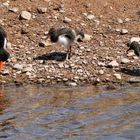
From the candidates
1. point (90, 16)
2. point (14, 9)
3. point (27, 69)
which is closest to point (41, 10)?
point (14, 9)

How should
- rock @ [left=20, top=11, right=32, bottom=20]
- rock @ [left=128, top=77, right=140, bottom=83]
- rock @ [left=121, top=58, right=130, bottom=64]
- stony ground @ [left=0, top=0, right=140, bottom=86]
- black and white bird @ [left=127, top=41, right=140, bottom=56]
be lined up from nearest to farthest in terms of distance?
1. rock @ [left=128, top=77, right=140, bottom=83]
2. stony ground @ [left=0, top=0, right=140, bottom=86]
3. rock @ [left=121, top=58, right=130, bottom=64]
4. black and white bird @ [left=127, top=41, right=140, bottom=56]
5. rock @ [left=20, top=11, right=32, bottom=20]

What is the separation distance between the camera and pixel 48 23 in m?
16.5

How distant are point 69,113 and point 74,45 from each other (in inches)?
187

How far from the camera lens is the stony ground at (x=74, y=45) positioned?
13.8 m

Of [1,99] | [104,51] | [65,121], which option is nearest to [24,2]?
[104,51]

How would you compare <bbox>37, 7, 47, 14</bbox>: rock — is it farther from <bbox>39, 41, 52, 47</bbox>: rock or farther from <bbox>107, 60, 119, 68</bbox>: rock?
<bbox>107, 60, 119, 68</bbox>: rock

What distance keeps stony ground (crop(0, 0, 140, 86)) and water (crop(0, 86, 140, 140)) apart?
659mm

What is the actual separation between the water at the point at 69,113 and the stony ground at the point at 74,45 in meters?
0.66

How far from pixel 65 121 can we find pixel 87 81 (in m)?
3.07

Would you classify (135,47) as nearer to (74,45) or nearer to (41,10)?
(74,45)

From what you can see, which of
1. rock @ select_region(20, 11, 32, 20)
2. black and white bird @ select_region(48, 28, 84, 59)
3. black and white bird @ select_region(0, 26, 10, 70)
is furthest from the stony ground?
black and white bird @ select_region(48, 28, 84, 59)

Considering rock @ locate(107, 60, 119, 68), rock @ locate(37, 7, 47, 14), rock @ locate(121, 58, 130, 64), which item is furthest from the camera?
rock @ locate(37, 7, 47, 14)

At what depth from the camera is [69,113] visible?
439 inches

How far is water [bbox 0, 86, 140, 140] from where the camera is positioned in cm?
984
